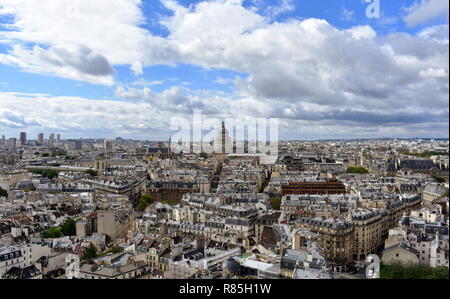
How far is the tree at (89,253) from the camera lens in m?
14.8

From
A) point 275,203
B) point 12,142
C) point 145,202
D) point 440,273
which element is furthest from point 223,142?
point 12,142

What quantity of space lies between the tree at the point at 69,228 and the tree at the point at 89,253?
3.69 m

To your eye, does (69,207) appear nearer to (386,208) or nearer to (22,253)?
(22,253)

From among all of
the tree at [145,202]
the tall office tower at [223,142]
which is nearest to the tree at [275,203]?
the tree at [145,202]

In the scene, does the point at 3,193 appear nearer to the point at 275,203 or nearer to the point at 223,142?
the point at 275,203

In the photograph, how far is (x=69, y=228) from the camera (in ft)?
62.6

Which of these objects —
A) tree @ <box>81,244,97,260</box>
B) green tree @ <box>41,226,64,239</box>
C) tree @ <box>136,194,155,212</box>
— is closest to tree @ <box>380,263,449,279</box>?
tree @ <box>81,244,97,260</box>

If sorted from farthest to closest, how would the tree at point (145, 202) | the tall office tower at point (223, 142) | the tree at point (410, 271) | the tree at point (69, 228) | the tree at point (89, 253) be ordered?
1. the tall office tower at point (223, 142)
2. the tree at point (145, 202)
3. the tree at point (69, 228)
4. the tree at point (89, 253)
5. the tree at point (410, 271)

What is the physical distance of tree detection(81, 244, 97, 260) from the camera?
48.4ft

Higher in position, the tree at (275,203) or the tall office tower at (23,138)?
the tall office tower at (23,138)

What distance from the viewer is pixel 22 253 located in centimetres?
1423

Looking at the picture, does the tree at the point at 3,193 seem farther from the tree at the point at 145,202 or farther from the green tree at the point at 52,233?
the green tree at the point at 52,233

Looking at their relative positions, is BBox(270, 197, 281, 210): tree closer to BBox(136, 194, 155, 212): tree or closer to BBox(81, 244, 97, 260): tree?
BBox(136, 194, 155, 212): tree
